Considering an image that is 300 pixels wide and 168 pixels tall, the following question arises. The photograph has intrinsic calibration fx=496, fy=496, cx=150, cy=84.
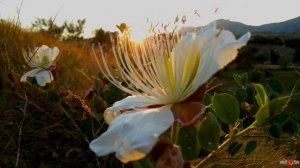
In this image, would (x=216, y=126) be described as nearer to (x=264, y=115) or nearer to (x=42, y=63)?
(x=264, y=115)

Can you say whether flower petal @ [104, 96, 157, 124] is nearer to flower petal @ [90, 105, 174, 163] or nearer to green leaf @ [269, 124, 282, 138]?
flower petal @ [90, 105, 174, 163]

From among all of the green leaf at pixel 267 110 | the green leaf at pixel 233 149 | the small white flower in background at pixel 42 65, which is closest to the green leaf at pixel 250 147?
the green leaf at pixel 233 149

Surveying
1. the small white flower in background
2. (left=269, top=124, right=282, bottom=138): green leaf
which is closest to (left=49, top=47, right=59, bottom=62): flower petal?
the small white flower in background

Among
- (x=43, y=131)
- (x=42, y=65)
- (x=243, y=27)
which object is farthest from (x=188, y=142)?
(x=243, y=27)

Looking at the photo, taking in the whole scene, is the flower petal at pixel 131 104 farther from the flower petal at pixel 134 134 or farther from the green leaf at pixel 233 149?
the green leaf at pixel 233 149

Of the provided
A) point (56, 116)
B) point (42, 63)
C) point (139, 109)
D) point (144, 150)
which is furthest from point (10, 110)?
point (144, 150)
